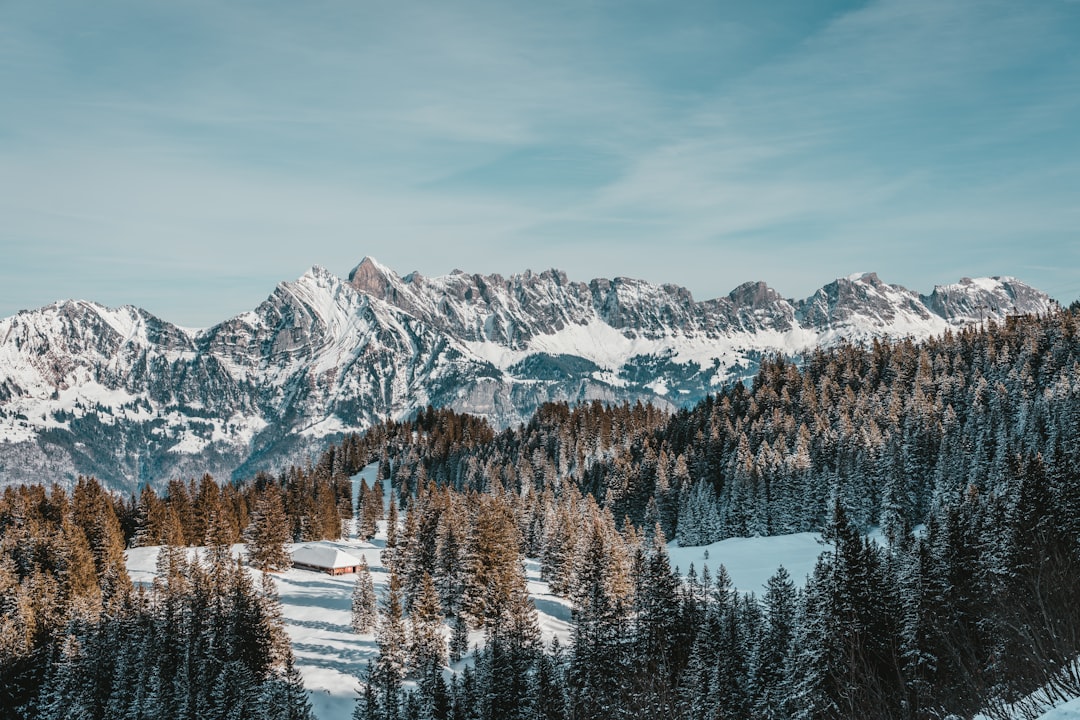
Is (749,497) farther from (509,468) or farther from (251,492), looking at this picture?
(251,492)

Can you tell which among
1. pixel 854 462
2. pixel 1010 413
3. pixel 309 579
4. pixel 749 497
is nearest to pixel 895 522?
pixel 854 462

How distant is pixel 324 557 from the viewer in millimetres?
90500

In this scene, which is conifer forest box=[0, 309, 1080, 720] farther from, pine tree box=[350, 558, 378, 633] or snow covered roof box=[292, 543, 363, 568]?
snow covered roof box=[292, 543, 363, 568]

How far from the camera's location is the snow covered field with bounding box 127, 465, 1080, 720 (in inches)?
2260

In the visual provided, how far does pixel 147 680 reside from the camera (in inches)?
2334

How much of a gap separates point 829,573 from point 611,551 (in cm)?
2824

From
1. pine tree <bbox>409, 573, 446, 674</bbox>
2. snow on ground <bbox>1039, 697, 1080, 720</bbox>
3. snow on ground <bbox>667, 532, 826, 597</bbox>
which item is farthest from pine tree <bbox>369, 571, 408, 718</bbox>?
snow on ground <bbox>1039, 697, 1080, 720</bbox>

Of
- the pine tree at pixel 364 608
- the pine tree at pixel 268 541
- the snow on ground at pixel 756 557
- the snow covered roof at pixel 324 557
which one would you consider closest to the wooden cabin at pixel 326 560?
the snow covered roof at pixel 324 557

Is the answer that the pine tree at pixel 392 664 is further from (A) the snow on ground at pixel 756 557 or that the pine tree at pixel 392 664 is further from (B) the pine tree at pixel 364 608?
(A) the snow on ground at pixel 756 557

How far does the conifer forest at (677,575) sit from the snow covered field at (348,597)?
2475 millimetres

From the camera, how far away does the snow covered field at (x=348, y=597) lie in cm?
5741

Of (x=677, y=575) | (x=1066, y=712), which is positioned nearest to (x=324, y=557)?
(x=677, y=575)

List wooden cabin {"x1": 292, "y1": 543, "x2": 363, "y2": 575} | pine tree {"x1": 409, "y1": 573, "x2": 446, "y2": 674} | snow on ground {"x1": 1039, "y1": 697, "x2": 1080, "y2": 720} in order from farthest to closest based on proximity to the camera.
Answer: wooden cabin {"x1": 292, "y1": 543, "x2": 363, "y2": 575}, pine tree {"x1": 409, "y1": 573, "x2": 446, "y2": 674}, snow on ground {"x1": 1039, "y1": 697, "x2": 1080, "y2": 720}

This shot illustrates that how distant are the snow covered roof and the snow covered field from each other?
149 cm
